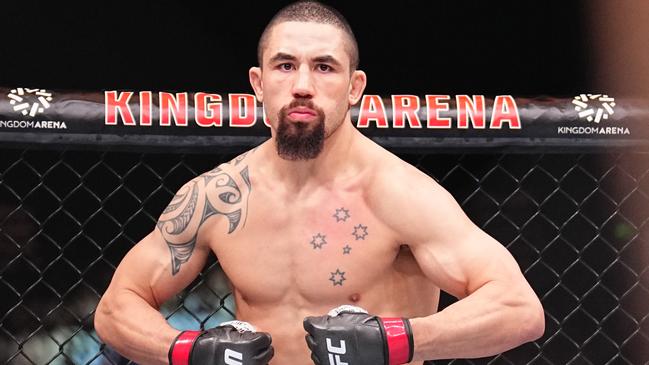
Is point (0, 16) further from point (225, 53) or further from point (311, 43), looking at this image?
point (311, 43)

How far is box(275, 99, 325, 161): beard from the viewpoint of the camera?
1.90 meters

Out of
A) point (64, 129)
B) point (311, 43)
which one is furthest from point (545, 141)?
point (64, 129)

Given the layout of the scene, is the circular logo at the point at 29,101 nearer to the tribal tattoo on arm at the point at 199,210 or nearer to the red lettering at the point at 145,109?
the red lettering at the point at 145,109

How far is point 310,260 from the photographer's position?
1.97 metres

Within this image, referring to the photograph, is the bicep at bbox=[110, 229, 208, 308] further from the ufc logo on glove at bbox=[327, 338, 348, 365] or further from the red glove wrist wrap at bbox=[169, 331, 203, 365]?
the ufc logo on glove at bbox=[327, 338, 348, 365]

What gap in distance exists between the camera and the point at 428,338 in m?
1.77

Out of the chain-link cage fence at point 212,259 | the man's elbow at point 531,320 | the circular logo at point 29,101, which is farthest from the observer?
the chain-link cage fence at point 212,259

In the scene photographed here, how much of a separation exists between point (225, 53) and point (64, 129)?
4.49ft

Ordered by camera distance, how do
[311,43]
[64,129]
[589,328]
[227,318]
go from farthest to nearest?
[589,328], [227,318], [64,129], [311,43]

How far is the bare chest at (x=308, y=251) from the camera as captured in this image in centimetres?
195

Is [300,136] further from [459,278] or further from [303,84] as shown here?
[459,278]

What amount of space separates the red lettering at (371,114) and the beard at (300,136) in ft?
0.81

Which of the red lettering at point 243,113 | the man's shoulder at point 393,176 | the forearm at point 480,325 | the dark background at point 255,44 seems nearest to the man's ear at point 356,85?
the man's shoulder at point 393,176

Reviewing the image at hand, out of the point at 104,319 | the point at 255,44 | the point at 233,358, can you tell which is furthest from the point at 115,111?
the point at 255,44
